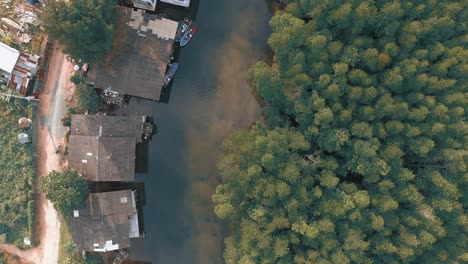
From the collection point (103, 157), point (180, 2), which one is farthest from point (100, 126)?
point (180, 2)

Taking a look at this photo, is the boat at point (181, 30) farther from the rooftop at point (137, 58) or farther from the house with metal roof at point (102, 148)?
the house with metal roof at point (102, 148)

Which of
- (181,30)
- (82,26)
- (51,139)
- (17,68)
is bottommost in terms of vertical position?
(51,139)

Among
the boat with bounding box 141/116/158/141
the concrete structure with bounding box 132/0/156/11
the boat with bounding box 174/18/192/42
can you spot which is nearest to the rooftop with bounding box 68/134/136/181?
the boat with bounding box 141/116/158/141

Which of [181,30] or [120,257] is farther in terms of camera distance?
[181,30]

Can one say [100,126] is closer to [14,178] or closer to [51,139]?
[51,139]

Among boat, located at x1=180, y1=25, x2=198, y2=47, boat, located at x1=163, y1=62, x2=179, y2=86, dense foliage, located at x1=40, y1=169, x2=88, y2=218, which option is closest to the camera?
dense foliage, located at x1=40, y1=169, x2=88, y2=218

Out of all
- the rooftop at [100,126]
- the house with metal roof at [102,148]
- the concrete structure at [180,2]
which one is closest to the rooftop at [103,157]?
the house with metal roof at [102,148]

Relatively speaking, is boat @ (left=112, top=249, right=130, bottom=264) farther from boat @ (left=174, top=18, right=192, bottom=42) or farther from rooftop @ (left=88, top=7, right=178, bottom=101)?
boat @ (left=174, top=18, right=192, bottom=42)
